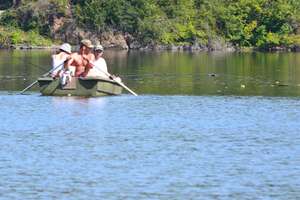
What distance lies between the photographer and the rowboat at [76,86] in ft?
115

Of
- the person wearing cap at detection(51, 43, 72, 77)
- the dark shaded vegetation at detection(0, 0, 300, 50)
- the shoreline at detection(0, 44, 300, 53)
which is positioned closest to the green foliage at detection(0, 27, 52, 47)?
the shoreline at detection(0, 44, 300, 53)

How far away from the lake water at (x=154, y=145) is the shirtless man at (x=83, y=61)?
1.49 metres

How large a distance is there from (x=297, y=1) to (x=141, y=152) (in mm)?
77495

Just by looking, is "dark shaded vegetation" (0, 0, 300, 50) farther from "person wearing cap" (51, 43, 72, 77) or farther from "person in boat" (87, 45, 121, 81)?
"person in boat" (87, 45, 121, 81)

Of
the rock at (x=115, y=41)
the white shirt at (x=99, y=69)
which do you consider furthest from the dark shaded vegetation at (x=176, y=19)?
the white shirt at (x=99, y=69)

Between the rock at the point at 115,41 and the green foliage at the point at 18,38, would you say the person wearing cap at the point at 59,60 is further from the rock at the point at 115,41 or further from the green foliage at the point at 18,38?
the rock at the point at 115,41

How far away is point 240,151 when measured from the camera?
23219mm

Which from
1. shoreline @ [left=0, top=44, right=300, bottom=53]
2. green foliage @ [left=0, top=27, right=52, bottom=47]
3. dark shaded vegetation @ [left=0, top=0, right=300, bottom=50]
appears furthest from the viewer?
dark shaded vegetation @ [left=0, top=0, right=300, bottom=50]

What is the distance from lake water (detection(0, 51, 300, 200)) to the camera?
19.4 meters

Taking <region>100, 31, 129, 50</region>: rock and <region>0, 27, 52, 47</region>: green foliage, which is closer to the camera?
<region>0, 27, 52, 47</region>: green foliage

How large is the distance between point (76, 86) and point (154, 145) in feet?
37.0

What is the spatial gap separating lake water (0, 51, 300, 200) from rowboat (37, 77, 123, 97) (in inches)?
24.3

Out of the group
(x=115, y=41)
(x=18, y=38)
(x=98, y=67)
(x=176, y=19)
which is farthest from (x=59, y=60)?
(x=176, y=19)

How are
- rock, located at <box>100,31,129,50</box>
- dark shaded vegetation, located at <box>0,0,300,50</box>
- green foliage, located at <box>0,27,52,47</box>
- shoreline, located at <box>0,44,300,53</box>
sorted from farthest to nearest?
dark shaded vegetation, located at <box>0,0,300,50</box> < rock, located at <box>100,31,129,50</box> < green foliage, located at <box>0,27,52,47</box> < shoreline, located at <box>0,44,300,53</box>
